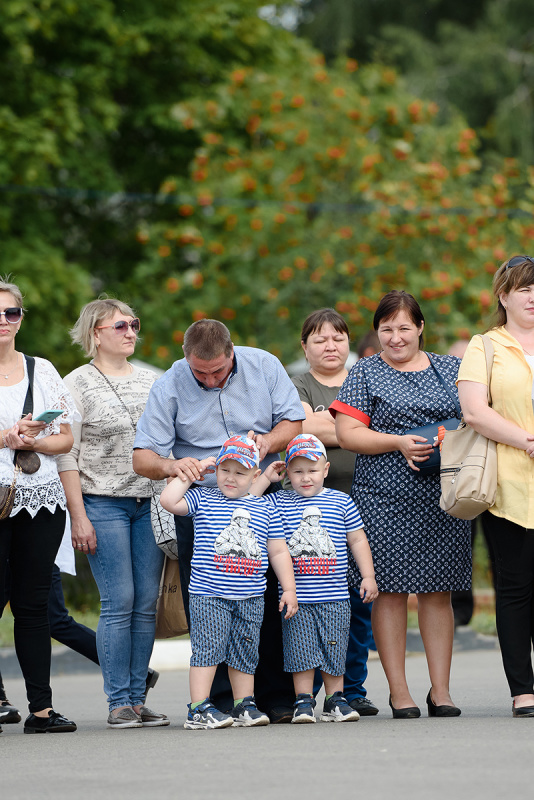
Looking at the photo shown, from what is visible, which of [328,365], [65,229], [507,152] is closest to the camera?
[328,365]

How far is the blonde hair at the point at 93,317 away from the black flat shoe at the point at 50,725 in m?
1.83

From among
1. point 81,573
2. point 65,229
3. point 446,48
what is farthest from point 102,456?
point 446,48

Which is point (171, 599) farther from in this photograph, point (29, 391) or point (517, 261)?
point (517, 261)

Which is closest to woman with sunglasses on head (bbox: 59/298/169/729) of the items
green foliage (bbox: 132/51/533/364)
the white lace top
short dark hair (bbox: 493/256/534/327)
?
the white lace top

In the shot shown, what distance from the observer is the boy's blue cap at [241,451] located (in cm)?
573

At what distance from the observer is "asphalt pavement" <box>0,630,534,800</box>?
4.21m

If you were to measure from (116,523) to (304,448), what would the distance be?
3.47 feet

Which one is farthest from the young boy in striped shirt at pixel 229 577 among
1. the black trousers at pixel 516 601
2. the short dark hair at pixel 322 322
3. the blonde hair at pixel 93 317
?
the short dark hair at pixel 322 322

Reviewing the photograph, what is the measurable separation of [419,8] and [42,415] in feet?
65.6

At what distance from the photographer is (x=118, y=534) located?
6332 mm

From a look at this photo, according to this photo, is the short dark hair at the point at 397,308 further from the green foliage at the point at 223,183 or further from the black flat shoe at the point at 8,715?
the green foliage at the point at 223,183

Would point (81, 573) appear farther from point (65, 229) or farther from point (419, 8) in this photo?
point (419, 8)

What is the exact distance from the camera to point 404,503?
611cm

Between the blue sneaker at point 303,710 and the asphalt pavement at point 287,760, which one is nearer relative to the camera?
the asphalt pavement at point 287,760
